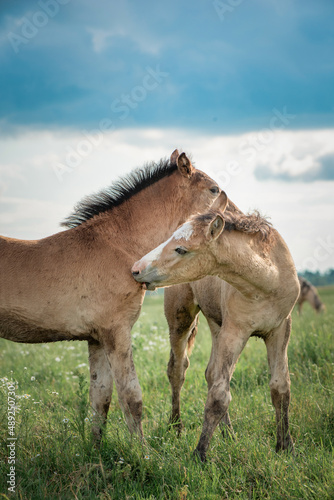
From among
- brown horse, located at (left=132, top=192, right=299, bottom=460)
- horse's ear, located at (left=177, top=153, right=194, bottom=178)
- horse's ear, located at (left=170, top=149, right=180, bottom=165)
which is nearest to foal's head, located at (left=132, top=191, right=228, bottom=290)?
brown horse, located at (left=132, top=192, right=299, bottom=460)

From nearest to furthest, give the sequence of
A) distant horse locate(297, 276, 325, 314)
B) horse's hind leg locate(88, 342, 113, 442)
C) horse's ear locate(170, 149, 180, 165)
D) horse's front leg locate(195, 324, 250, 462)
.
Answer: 1. horse's front leg locate(195, 324, 250, 462)
2. horse's hind leg locate(88, 342, 113, 442)
3. horse's ear locate(170, 149, 180, 165)
4. distant horse locate(297, 276, 325, 314)

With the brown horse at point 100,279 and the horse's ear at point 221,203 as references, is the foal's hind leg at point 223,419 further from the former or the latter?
the horse's ear at point 221,203

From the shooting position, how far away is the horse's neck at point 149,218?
4.32m

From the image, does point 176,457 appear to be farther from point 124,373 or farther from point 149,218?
point 149,218

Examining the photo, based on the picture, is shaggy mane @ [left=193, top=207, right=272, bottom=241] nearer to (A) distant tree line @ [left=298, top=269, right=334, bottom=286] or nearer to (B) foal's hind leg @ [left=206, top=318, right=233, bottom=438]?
(B) foal's hind leg @ [left=206, top=318, right=233, bottom=438]

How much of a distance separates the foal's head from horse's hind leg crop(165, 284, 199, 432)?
165cm

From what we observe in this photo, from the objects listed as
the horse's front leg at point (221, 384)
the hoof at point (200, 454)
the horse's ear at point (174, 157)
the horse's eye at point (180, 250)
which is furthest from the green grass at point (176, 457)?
the horse's ear at point (174, 157)

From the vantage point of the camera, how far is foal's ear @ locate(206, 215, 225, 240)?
3600 millimetres

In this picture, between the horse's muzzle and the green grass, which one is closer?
the green grass

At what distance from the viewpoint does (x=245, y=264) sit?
3848mm

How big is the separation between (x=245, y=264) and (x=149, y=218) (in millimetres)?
1064

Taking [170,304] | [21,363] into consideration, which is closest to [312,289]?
[21,363]

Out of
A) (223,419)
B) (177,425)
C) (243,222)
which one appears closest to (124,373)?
(223,419)

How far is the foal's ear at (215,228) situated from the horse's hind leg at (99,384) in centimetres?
166
